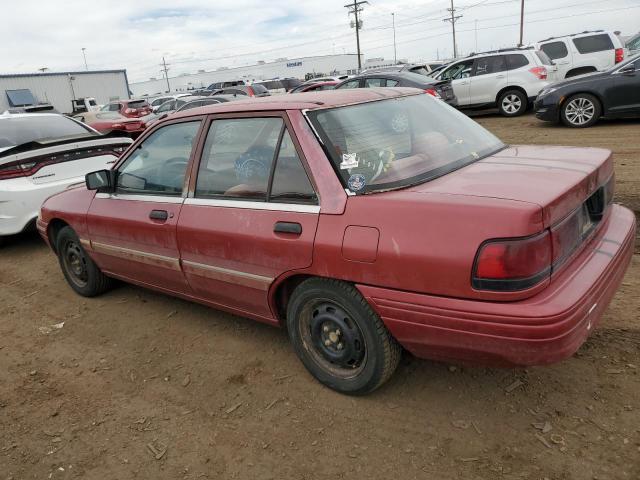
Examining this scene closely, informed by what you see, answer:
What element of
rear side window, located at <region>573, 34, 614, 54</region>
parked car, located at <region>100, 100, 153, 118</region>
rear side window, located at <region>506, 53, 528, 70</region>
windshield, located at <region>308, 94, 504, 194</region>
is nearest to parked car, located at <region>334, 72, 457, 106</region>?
rear side window, located at <region>506, 53, 528, 70</region>

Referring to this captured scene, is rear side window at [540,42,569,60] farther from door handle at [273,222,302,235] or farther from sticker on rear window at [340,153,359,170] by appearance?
door handle at [273,222,302,235]

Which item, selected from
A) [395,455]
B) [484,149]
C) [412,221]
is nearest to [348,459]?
[395,455]

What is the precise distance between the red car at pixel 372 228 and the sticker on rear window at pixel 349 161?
20 millimetres

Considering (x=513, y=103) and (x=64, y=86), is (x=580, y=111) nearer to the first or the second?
(x=513, y=103)

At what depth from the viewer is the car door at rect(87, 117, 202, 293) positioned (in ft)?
11.2

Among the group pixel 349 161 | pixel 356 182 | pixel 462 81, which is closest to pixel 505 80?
pixel 462 81

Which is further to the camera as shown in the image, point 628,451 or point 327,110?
point 327,110

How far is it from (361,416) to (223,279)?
1.15 metres

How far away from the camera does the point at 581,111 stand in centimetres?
1024

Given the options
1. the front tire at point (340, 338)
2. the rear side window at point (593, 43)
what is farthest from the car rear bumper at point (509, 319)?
the rear side window at point (593, 43)

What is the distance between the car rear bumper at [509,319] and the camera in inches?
83.7

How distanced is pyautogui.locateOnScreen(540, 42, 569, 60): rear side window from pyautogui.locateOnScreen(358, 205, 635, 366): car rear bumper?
13792mm

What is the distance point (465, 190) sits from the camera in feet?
7.82

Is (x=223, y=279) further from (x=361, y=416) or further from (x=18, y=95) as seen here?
(x=18, y=95)
